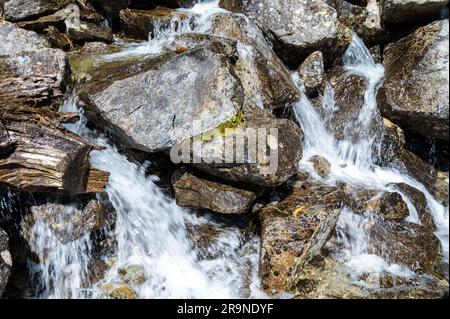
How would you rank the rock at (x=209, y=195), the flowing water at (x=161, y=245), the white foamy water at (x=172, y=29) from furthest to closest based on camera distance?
the white foamy water at (x=172, y=29) → the rock at (x=209, y=195) → the flowing water at (x=161, y=245)

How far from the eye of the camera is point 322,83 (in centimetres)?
962

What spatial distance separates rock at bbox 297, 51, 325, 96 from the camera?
29.8ft

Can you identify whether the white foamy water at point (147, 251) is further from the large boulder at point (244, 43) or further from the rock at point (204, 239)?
the large boulder at point (244, 43)

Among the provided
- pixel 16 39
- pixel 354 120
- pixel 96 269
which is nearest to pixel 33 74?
pixel 16 39

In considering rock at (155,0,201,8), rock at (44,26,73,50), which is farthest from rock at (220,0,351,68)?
rock at (44,26,73,50)

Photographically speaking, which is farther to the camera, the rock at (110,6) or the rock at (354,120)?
the rock at (354,120)

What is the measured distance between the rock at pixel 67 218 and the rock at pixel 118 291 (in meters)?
0.87

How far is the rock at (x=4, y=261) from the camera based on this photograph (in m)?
5.37

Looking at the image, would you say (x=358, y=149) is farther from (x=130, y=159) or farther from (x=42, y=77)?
(x=42, y=77)

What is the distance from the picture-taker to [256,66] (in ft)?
26.2

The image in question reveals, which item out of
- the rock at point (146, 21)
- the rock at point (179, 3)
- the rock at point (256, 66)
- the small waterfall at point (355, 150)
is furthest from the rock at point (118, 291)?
the rock at point (179, 3)

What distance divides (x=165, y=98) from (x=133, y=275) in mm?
2794

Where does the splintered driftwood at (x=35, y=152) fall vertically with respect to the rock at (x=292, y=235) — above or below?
above

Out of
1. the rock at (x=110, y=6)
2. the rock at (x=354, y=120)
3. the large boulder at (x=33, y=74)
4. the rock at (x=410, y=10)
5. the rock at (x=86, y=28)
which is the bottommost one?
the rock at (x=354, y=120)
